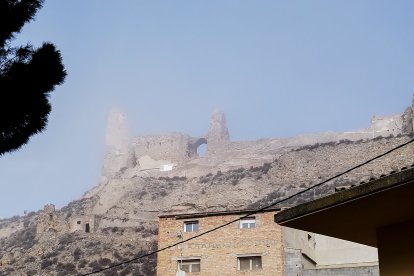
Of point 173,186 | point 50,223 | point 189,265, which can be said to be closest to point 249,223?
point 189,265

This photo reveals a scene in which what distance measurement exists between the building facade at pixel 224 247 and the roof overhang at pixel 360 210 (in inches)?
1109

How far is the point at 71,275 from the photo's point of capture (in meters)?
83.8

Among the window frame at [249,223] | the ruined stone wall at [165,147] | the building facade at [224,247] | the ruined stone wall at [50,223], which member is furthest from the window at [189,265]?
the ruined stone wall at [165,147]

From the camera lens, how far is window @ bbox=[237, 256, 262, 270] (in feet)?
128

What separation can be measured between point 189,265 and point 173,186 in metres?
100

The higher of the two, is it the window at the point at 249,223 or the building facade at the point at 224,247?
the window at the point at 249,223

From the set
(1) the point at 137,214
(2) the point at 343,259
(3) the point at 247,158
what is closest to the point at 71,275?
(1) the point at 137,214

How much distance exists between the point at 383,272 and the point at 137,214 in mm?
116584

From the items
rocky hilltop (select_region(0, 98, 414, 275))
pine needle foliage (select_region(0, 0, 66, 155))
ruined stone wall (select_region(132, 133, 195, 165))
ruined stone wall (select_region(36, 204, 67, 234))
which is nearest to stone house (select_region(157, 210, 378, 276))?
pine needle foliage (select_region(0, 0, 66, 155))

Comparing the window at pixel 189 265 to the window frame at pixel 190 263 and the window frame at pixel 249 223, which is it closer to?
the window frame at pixel 190 263

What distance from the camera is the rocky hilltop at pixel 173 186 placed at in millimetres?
95375

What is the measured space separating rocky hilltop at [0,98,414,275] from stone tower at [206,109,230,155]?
0.23 metres

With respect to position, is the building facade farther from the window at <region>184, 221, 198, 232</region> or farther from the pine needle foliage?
the pine needle foliage

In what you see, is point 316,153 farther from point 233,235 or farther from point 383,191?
point 383,191
